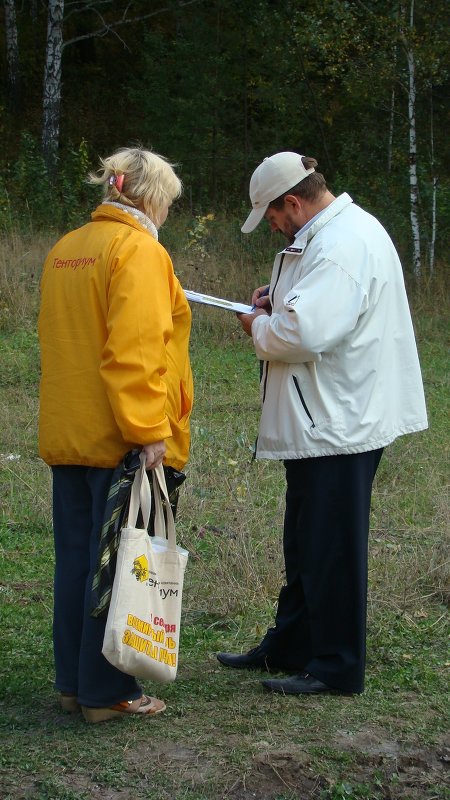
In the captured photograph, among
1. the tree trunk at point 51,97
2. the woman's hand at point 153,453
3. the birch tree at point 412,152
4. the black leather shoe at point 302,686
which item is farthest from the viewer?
the tree trunk at point 51,97

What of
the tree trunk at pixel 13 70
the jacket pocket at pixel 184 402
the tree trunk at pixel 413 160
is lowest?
the jacket pocket at pixel 184 402

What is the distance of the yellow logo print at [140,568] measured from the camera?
3.46 meters

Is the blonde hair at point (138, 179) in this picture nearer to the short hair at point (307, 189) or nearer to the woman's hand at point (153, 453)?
the short hair at point (307, 189)

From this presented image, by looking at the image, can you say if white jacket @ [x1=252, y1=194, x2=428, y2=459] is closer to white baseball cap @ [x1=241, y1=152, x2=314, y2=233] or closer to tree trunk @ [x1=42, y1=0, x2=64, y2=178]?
white baseball cap @ [x1=241, y1=152, x2=314, y2=233]

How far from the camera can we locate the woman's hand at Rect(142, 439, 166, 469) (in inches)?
138

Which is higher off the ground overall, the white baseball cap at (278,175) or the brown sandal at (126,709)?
the white baseball cap at (278,175)

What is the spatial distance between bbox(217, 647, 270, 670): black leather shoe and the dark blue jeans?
26.0 inches

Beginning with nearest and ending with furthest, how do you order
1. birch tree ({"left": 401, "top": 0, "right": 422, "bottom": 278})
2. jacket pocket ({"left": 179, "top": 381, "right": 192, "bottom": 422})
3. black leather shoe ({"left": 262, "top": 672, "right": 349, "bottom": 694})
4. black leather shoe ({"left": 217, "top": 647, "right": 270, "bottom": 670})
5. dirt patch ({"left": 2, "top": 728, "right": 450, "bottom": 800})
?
1. dirt patch ({"left": 2, "top": 728, "right": 450, "bottom": 800})
2. jacket pocket ({"left": 179, "top": 381, "right": 192, "bottom": 422})
3. black leather shoe ({"left": 262, "top": 672, "right": 349, "bottom": 694})
4. black leather shoe ({"left": 217, "top": 647, "right": 270, "bottom": 670})
5. birch tree ({"left": 401, "top": 0, "right": 422, "bottom": 278})

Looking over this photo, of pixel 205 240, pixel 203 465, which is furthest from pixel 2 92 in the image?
pixel 203 465

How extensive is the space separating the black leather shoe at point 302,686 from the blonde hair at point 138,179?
1.76 metres

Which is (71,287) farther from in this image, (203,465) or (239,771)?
(203,465)

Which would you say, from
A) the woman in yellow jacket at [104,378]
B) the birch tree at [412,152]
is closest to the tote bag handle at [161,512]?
the woman in yellow jacket at [104,378]

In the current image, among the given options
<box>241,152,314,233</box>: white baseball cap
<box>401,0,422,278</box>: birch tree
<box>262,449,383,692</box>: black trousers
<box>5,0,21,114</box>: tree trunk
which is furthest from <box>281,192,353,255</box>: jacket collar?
<box>5,0,21,114</box>: tree trunk

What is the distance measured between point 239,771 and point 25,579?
2280mm
